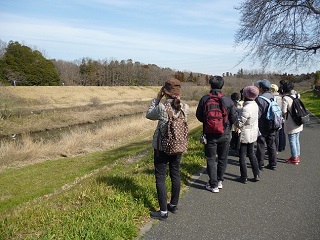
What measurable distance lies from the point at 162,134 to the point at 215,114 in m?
1.25

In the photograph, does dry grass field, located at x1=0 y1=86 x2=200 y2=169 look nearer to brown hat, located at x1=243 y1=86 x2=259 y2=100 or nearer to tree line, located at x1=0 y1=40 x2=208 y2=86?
tree line, located at x1=0 y1=40 x2=208 y2=86

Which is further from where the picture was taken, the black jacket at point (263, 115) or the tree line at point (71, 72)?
the tree line at point (71, 72)

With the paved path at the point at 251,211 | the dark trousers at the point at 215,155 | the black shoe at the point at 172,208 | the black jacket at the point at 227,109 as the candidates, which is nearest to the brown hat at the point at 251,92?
the black jacket at the point at 227,109

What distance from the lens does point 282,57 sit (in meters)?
14.4

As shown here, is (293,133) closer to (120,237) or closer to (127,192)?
(127,192)

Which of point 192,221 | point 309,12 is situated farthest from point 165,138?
point 309,12

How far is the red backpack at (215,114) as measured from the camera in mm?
4605

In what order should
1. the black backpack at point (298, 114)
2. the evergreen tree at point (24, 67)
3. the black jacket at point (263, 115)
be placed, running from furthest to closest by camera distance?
the evergreen tree at point (24, 67) → the black backpack at point (298, 114) → the black jacket at point (263, 115)

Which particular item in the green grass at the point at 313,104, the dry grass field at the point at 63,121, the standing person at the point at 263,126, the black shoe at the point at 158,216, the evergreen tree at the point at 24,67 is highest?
the evergreen tree at the point at 24,67

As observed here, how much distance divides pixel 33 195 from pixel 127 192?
574cm

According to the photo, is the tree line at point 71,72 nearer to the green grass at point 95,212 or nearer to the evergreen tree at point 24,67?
the evergreen tree at point 24,67

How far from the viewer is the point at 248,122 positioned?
5375 millimetres

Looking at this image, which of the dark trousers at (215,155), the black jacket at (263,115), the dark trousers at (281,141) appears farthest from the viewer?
the dark trousers at (281,141)

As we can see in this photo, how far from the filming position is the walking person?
17.4 ft
